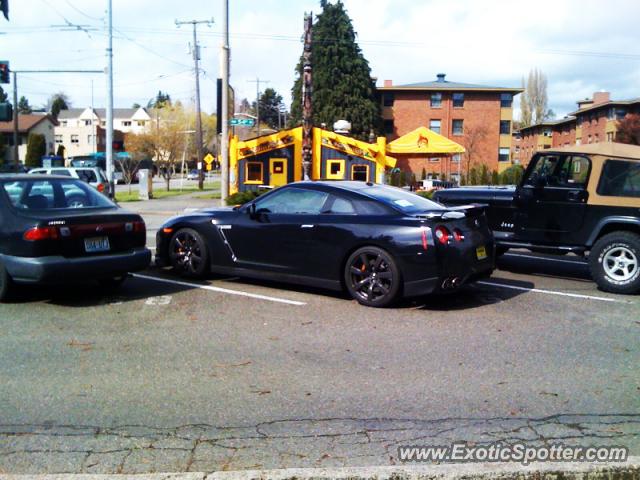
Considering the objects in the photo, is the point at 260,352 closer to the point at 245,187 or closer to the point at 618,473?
the point at 618,473

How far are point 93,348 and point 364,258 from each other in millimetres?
3119

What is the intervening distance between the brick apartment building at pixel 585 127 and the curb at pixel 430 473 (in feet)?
146

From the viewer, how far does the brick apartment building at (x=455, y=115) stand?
57.1m

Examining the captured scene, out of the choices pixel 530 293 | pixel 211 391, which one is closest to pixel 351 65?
pixel 530 293

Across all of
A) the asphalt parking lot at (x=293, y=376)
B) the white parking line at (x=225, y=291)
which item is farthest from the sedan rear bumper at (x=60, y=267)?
the white parking line at (x=225, y=291)

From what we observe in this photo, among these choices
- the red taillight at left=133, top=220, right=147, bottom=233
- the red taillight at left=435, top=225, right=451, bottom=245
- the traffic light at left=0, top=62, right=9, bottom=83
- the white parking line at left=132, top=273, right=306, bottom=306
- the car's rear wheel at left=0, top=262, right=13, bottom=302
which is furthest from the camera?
the traffic light at left=0, top=62, right=9, bottom=83

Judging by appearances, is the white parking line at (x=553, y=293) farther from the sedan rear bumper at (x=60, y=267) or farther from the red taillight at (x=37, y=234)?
the red taillight at (x=37, y=234)

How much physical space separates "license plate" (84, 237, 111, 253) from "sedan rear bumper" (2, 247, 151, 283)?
0.10 metres

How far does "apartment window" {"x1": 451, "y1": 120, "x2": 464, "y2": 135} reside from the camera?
5775cm

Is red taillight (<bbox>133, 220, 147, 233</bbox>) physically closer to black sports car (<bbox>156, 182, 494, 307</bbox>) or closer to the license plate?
the license plate

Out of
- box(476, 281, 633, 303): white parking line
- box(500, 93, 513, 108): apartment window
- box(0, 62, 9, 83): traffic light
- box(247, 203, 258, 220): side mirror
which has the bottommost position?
box(476, 281, 633, 303): white parking line

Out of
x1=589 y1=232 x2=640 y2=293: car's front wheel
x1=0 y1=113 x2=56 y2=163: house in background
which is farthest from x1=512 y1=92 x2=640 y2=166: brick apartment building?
x1=0 y1=113 x2=56 y2=163: house in background

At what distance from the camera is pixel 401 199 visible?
7.98 meters

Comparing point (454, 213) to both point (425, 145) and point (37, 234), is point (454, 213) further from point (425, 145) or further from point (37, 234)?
point (425, 145)
